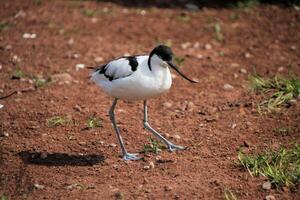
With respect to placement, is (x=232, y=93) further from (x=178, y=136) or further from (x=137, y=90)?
(x=137, y=90)

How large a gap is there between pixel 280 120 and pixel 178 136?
3.86ft

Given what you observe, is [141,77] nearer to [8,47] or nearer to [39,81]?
[39,81]

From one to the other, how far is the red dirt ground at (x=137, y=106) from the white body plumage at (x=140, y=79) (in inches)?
27.1

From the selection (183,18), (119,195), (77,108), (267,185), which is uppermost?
(267,185)

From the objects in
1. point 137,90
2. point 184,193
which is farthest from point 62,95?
point 184,193

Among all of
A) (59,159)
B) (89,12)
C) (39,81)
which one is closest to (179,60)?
(39,81)

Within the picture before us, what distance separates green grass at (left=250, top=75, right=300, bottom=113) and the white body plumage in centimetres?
163

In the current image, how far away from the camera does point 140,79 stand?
17.6 ft

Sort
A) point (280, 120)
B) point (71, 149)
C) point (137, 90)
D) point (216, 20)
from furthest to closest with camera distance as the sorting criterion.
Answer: point (216, 20), point (280, 120), point (71, 149), point (137, 90)

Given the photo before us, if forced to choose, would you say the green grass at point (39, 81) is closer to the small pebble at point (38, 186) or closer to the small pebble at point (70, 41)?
the small pebble at point (70, 41)

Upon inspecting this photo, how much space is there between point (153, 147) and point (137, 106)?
1188mm

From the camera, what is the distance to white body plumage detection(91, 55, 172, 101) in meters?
5.36

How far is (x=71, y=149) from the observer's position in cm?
584

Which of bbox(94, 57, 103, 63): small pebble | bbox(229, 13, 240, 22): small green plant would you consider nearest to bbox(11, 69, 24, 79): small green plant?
bbox(94, 57, 103, 63): small pebble
